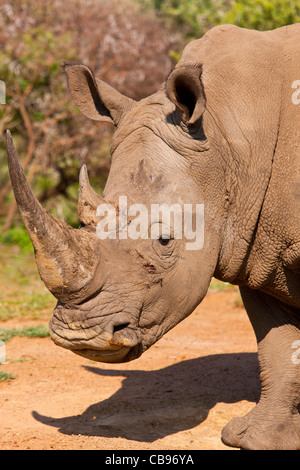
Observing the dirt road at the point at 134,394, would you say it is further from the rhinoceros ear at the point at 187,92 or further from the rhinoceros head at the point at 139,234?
the rhinoceros ear at the point at 187,92

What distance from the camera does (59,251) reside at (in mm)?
3734

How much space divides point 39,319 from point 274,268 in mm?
4115

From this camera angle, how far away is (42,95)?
40.9 feet

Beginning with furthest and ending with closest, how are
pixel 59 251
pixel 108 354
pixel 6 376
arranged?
pixel 6 376, pixel 108 354, pixel 59 251

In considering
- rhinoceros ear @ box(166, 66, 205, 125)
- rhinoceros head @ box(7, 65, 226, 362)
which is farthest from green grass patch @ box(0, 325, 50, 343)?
rhinoceros ear @ box(166, 66, 205, 125)

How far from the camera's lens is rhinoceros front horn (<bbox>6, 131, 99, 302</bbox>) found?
145 inches

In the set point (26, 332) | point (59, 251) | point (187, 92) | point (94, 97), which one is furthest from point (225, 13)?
point (59, 251)

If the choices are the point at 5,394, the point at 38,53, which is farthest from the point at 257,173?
the point at 38,53

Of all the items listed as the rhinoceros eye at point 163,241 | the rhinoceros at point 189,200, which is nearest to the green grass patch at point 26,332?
the rhinoceros at point 189,200

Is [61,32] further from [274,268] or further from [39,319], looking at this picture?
[274,268]

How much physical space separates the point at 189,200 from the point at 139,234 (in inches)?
14.2

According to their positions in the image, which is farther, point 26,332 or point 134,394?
point 26,332

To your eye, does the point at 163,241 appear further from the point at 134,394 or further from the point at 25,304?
the point at 25,304

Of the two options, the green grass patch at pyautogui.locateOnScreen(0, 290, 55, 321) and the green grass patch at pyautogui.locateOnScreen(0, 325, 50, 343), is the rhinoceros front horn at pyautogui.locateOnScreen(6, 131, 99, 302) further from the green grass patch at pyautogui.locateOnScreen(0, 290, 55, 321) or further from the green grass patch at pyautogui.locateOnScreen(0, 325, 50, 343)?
the green grass patch at pyautogui.locateOnScreen(0, 290, 55, 321)
